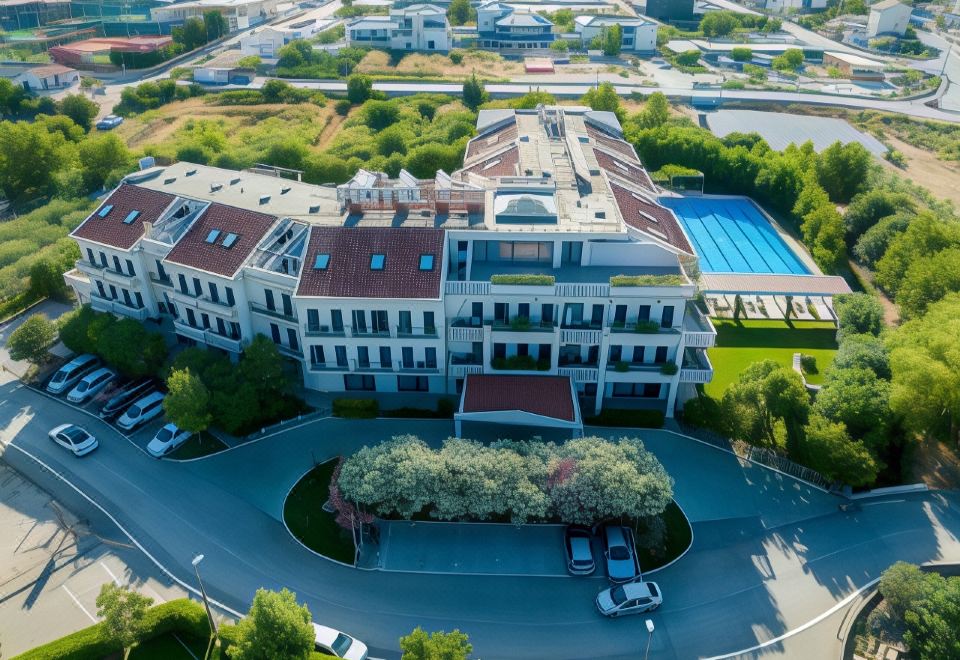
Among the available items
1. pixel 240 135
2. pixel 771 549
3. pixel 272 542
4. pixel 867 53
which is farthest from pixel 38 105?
pixel 867 53

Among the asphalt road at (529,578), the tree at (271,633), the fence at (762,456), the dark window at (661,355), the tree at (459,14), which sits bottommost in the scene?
the asphalt road at (529,578)

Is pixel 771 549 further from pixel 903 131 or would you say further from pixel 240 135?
pixel 903 131

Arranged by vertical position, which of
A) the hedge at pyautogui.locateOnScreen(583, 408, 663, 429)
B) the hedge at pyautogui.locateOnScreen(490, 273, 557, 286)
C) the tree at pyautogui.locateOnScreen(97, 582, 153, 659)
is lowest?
the hedge at pyautogui.locateOnScreen(583, 408, 663, 429)

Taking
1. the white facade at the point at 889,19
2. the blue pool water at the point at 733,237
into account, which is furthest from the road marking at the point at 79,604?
the white facade at the point at 889,19

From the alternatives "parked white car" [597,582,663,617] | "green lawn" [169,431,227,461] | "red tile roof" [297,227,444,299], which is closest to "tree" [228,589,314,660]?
"parked white car" [597,582,663,617]

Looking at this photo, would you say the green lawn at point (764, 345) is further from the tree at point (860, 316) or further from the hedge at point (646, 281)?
the hedge at point (646, 281)

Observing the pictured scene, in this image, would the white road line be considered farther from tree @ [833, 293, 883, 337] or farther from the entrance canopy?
tree @ [833, 293, 883, 337]

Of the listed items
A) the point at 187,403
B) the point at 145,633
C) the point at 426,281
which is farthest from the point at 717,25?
the point at 145,633
